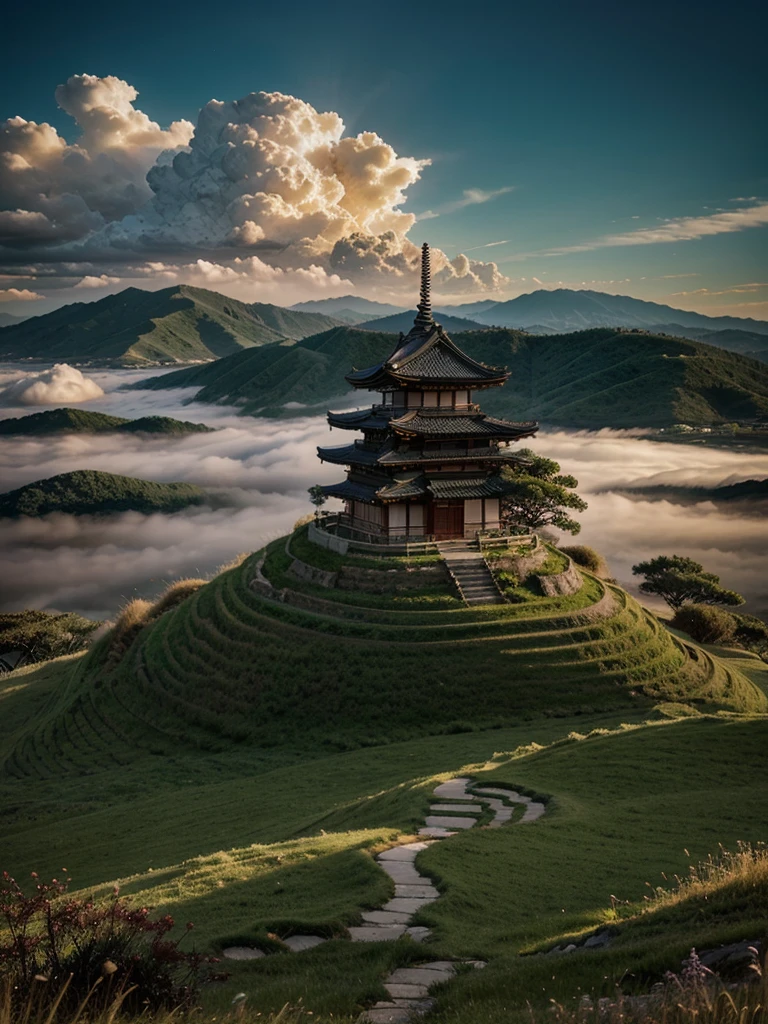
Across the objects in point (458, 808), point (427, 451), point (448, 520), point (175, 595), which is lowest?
point (175, 595)

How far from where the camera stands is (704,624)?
6488 centimetres

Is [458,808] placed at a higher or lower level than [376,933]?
lower

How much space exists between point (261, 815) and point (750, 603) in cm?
9640

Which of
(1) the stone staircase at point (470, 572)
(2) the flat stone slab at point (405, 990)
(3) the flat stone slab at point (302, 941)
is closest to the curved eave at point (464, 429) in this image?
(1) the stone staircase at point (470, 572)

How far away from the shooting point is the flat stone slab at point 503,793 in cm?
2183

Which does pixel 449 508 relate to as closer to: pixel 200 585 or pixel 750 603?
pixel 200 585

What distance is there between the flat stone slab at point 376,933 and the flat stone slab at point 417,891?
1.53 meters

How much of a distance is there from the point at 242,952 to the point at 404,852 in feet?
19.1

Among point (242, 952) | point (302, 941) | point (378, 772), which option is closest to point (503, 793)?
point (378, 772)

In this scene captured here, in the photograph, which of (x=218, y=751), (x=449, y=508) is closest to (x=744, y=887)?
(x=218, y=751)

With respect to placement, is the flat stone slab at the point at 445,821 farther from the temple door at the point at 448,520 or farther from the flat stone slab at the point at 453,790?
the temple door at the point at 448,520

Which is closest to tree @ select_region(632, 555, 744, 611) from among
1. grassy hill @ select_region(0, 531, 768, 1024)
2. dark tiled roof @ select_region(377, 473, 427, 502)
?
grassy hill @ select_region(0, 531, 768, 1024)

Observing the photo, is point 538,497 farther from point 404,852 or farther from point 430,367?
point 404,852

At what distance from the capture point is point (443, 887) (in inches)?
560
